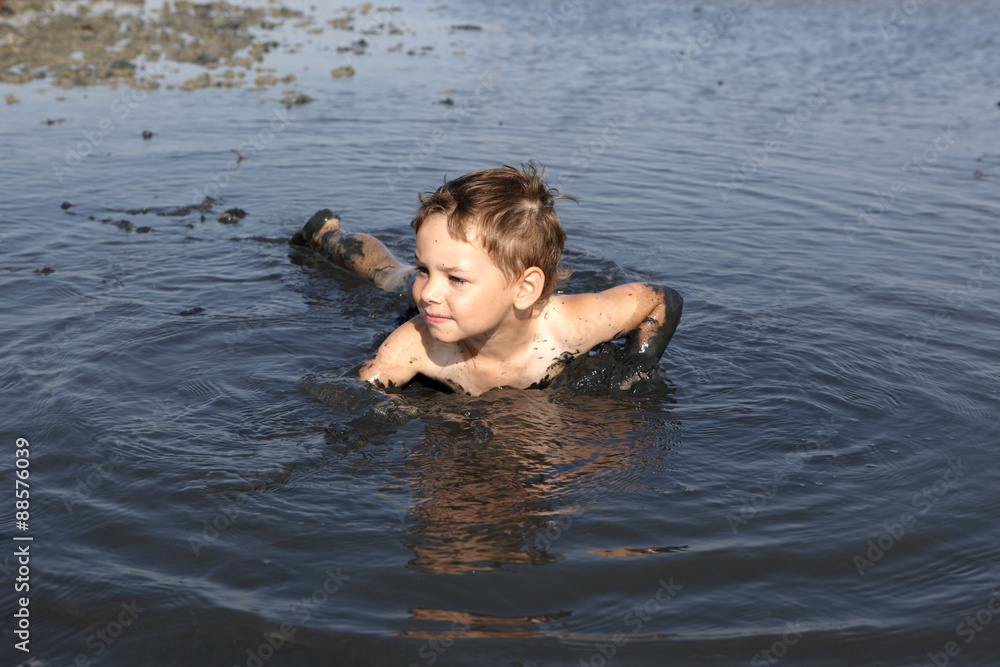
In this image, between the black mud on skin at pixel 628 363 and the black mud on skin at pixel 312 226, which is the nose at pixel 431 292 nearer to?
the black mud on skin at pixel 628 363

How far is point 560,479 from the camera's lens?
3541mm

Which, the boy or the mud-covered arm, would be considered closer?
the boy

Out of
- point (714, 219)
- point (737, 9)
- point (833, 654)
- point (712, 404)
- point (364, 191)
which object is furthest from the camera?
point (737, 9)

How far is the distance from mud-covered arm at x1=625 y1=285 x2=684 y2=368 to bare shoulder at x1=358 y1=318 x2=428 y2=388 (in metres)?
1.08

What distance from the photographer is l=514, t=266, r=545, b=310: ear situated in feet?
12.9

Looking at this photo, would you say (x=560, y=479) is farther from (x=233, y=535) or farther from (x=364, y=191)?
(x=364, y=191)

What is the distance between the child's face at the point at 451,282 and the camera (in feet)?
12.1

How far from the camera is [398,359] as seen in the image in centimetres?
425

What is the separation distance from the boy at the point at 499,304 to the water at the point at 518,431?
0.63ft

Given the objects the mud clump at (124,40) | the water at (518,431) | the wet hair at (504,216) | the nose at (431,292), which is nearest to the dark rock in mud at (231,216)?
the water at (518,431)

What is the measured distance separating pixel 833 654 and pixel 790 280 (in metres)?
3.78

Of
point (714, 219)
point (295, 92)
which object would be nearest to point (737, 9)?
point (295, 92)

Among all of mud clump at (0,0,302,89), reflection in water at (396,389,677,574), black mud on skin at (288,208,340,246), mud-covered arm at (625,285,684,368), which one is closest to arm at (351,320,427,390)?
reflection in water at (396,389,677,574)

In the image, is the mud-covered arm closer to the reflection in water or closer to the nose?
the reflection in water
